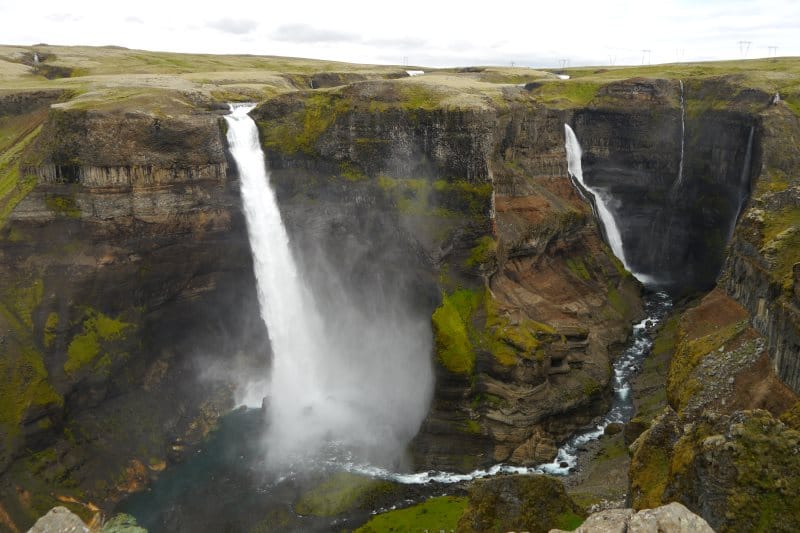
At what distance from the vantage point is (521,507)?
2639 centimetres

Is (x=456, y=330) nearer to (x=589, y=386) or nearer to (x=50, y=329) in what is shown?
(x=589, y=386)

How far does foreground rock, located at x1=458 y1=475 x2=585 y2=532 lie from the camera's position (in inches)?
1028

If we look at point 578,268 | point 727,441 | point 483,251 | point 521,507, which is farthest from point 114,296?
point 727,441

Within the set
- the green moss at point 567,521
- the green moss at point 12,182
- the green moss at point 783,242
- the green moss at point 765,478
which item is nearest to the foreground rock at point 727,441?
the green moss at point 765,478

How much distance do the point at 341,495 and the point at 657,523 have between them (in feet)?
88.1

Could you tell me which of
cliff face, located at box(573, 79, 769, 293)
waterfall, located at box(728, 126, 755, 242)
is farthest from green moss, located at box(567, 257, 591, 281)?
waterfall, located at box(728, 126, 755, 242)

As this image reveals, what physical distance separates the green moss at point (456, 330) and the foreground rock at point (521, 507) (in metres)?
16.0

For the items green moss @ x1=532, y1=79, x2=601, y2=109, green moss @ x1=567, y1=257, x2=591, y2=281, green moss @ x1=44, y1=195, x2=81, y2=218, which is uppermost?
green moss @ x1=532, y1=79, x2=601, y2=109

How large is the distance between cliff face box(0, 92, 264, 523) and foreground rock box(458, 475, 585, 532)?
2540 cm

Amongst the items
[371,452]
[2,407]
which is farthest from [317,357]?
[2,407]

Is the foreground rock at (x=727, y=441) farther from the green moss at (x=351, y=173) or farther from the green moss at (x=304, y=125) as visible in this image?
the green moss at (x=304, y=125)

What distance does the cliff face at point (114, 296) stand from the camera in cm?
4138

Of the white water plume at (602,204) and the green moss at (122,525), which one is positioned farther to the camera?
the white water plume at (602,204)

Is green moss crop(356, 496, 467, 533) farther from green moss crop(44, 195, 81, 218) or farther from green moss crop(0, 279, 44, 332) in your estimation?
green moss crop(44, 195, 81, 218)
